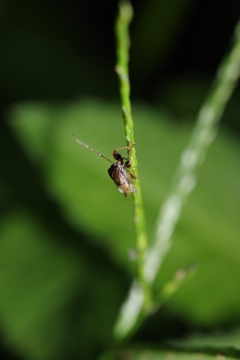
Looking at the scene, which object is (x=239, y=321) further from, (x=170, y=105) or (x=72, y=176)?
(x=170, y=105)

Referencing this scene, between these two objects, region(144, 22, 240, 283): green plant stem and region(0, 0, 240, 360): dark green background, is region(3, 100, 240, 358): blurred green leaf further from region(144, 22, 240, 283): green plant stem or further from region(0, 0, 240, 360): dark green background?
region(144, 22, 240, 283): green plant stem

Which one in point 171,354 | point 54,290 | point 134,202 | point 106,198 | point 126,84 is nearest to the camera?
point 126,84

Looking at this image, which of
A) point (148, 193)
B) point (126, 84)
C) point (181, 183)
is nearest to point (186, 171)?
point (181, 183)

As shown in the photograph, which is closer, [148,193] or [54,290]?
[148,193]

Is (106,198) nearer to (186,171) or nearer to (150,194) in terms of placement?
(150,194)

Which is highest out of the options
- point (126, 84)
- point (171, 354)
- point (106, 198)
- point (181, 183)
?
point (106, 198)

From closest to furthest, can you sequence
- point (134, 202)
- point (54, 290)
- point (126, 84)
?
1. point (126, 84)
2. point (134, 202)
3. point (54, 290)

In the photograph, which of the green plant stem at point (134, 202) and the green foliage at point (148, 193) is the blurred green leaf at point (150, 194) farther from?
the green plant stem at point (134, 202)

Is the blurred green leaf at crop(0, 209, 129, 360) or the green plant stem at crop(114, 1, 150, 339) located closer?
the green plant stem at crop(114, 1, 150, 339)

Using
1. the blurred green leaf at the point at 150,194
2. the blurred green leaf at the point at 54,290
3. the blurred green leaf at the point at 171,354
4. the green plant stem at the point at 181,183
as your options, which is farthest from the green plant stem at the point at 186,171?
the blurred green leaf at the point at 54,290

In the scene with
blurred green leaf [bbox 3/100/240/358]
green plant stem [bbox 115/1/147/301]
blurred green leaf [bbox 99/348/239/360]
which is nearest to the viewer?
green plant stem [bbox 115/1/147/301]

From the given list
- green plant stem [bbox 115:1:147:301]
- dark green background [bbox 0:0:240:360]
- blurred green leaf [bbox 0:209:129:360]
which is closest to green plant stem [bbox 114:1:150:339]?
green plant stem [bbox 115:1:147:301]

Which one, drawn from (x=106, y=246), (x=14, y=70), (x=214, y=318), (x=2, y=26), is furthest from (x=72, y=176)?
(x=2, y=26)
